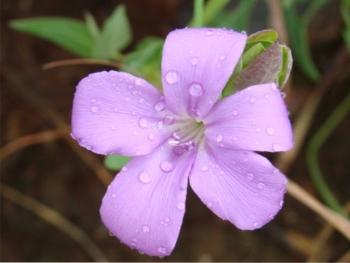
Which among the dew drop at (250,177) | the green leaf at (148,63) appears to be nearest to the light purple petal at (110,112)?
the dew drop at (250,177)

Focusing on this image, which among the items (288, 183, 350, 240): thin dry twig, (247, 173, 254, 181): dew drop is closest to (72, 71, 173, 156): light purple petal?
(247, 173, 254, 181): dew drop

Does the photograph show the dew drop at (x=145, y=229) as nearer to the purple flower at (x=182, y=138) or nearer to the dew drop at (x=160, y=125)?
the purple flower at (x=182, y=138)

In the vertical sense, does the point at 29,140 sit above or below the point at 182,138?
below

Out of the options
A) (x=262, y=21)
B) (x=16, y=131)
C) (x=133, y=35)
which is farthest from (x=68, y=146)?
(x=262, y=21)

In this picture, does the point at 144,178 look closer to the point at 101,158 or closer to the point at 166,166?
the point at 166,166

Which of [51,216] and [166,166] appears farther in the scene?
[51,216]

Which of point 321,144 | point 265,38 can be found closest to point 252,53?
point 265,38

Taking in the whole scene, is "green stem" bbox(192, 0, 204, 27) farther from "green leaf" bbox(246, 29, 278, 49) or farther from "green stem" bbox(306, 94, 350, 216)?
"green stem" bbox(306, 94, 350, 216)
